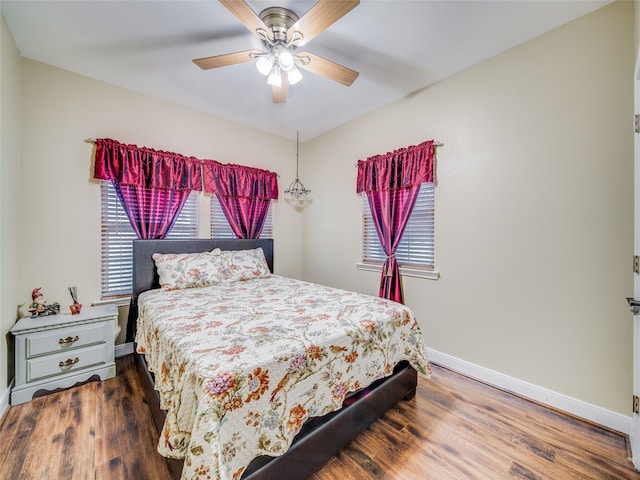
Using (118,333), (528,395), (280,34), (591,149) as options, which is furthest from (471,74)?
(118,333)

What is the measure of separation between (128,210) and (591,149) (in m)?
4.01

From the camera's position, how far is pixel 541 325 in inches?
81.9

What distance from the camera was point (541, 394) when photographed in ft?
6.73

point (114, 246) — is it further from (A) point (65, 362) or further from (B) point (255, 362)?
(B) point (255, 362)

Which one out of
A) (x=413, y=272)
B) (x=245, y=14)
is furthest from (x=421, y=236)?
(x=245, y=14)

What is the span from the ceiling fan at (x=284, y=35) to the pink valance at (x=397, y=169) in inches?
42.0

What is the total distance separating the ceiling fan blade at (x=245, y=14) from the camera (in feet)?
4.79

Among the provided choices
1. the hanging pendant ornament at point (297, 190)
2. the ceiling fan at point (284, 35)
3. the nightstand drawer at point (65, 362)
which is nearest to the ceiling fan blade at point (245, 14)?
the ceiling fan at point (284, 35)

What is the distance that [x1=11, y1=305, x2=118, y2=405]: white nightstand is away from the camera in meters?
2.02

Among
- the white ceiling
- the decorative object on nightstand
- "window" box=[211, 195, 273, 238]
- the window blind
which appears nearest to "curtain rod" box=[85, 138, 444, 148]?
the window blind

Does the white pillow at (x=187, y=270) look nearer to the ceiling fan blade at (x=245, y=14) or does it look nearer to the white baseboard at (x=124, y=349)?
the white baseboard at (x=124, y=349)

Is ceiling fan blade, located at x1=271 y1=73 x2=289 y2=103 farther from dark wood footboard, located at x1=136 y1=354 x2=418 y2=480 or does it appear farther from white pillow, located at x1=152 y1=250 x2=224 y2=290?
dark wood footboard, located at x1=136 y1=354 x2=418 y2=480

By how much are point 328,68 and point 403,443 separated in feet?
8.52

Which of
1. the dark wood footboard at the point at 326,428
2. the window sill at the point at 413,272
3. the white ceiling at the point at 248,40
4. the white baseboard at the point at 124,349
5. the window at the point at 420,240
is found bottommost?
the white baseboard at the point at 124,349
